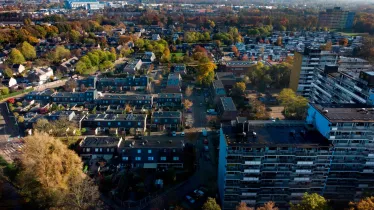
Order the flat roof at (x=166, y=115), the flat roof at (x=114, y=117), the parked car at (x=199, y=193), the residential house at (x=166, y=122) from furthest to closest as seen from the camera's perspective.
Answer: the flat roof at (x=166, y=115), the residential house at (x=166, y=122), the flat roof at (x=114, y=117), the parked car at (x=199, y=193)

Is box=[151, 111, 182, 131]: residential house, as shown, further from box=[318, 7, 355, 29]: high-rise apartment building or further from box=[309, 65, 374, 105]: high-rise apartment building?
box=[318, 7, 355, 29]: high-rise apartment building

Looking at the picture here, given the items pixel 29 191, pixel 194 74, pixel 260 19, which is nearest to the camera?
pixel 29 191

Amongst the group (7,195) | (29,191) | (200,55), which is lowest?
(7,195)

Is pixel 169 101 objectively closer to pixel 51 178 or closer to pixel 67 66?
pixel 51 178

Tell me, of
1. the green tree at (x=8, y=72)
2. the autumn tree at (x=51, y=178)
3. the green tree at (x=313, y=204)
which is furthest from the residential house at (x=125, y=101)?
the green tree at (x=313, y=204)

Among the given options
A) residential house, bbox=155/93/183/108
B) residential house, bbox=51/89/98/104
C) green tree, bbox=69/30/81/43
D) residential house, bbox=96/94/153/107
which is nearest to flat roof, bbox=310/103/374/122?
residential house, bbox=155/93/183/108

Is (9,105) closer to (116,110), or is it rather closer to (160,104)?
(116,110)

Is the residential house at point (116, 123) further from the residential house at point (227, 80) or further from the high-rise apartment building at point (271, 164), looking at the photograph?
the residential house at point (227, 80)

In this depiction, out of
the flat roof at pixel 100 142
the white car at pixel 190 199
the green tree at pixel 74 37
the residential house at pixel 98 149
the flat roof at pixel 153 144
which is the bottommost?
the white car at pixel 190 199

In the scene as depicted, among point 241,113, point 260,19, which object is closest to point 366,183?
point 241,113
